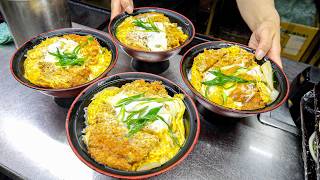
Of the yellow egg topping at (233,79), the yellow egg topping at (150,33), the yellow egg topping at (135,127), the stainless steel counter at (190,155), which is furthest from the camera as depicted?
the yellow egg topping at (150,33)

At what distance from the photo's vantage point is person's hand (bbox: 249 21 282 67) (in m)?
2.10

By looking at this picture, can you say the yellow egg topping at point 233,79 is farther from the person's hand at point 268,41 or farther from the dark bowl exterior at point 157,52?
the dark bowl exterior at point 157,52

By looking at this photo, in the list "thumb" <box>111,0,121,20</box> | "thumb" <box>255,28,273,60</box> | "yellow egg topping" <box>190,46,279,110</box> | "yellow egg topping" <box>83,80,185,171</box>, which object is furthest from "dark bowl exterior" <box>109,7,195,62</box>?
"thumb" <box>255,28,273,60</box>

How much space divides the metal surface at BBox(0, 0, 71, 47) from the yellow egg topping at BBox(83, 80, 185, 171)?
1.06 m

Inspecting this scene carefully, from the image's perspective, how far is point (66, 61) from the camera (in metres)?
1.99

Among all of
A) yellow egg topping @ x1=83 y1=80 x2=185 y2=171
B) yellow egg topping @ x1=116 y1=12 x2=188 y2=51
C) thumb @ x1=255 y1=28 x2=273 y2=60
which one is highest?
thumb @ x1=255 y1=28 x2=273 y2=60

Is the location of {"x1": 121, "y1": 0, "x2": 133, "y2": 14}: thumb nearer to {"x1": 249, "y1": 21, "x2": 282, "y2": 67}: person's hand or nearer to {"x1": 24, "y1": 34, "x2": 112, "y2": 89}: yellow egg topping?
{"x1": 24, "y1": 34, "x2": 112, "y2": 89}: yellow egg topping

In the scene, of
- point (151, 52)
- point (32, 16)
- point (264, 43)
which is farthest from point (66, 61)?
point (264, 43)

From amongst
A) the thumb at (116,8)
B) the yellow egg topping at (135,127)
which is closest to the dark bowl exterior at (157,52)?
the thumb at (116,8)

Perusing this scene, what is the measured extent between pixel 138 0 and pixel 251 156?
325 cm

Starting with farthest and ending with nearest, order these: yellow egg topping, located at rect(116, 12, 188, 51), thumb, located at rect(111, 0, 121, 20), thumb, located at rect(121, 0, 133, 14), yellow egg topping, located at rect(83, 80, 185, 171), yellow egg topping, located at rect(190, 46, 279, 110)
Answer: thumb, located at rect(111, 0, 121, 20) → thumb, located at rect(121, 0, 133, 14) → yellow egg topping, located at rect(116, 12, 188, 51) → yellow egg topping, located at rect(190, 46, 279, 110) → yellow egg topping, located at rect(83, 80, 185, 171)

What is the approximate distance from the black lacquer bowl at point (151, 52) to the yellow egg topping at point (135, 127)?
475mm

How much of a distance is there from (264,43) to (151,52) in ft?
3.23

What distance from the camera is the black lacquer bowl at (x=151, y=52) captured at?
213 cm
